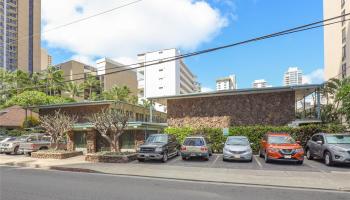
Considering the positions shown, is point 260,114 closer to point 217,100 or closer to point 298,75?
point 217,100

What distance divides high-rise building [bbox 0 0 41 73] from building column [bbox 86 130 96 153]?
91.2 m

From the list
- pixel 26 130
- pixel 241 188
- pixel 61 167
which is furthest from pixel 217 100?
pixel 26 130

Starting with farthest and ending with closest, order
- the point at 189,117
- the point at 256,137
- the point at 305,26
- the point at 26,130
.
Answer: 1. the point at 26,130
2. the point at 189,117
3. the point at 256,137
4. the point at 305,26

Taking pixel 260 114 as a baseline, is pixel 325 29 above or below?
above

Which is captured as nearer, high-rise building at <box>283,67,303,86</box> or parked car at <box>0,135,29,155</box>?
parked car at <box>0,135,29,155</box>

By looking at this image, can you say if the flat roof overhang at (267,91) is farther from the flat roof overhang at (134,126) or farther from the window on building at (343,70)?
the window on building at (343,70)

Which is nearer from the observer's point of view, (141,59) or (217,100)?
(217,100)

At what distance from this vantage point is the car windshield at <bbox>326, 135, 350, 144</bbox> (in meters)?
17.6

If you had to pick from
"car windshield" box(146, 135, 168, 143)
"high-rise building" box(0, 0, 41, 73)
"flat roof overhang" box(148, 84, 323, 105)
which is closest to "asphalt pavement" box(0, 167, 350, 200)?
"car windshield" box(146, 135, 168, 143)

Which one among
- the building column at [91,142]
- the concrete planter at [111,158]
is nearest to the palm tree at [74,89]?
the building column at [91,142]

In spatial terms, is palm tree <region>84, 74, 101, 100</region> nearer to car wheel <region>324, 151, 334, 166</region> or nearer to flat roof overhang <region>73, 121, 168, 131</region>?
flat roof overhang <region>73, 121, 168, 131</region>

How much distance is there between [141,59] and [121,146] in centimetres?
9044

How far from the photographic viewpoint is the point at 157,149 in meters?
19.1

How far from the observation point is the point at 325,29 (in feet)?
200
